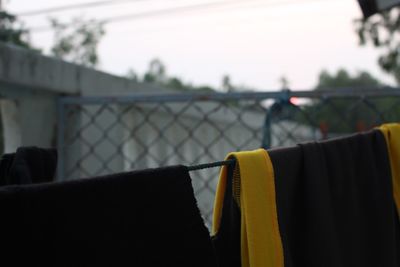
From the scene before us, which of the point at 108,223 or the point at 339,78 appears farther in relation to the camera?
the point at 339,78

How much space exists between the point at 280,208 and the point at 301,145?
0.12m

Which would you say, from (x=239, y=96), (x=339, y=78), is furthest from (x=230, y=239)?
(x=339, y=78)

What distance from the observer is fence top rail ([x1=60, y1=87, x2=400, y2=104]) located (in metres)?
1.41

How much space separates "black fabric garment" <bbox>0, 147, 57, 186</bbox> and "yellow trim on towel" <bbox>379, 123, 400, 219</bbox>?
58 cm

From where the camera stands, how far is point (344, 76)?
22484 mm

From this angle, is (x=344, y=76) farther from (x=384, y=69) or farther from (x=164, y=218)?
(x=164, y=218)

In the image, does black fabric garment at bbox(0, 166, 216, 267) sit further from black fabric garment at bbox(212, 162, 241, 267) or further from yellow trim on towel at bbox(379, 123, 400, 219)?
yellow trim on towel at bbox(379, 123, 400, 219)

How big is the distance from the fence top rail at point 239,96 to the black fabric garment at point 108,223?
0.89 metres

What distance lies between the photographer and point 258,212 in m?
0.62

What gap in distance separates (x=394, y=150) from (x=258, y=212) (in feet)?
1.37

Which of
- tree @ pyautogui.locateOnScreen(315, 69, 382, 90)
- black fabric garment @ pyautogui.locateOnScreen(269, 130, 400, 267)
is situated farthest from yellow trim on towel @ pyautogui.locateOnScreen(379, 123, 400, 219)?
tree @ pyautogui.locateOnScreen(315, 69, 382, 90)

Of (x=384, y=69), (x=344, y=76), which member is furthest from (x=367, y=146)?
(x=344, y=76)

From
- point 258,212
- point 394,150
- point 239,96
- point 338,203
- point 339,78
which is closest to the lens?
point 258,212

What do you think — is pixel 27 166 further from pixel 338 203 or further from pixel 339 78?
pixel 339 78
